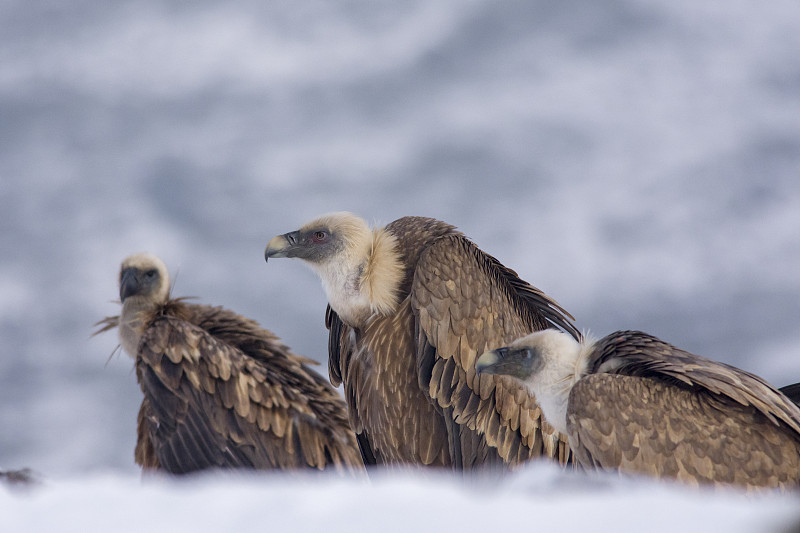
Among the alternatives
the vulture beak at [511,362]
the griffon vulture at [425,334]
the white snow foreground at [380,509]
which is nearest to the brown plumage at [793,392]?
the griffon vulture at [425,334]

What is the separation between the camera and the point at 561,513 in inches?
40.3

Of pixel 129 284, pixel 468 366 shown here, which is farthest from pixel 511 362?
pixel 129 284

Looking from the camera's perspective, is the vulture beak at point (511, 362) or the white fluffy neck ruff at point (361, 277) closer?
the vulture beak at point (511, 362)

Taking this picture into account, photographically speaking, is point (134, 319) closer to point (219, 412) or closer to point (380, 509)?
point (219, 412)

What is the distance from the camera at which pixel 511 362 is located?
10.8ft

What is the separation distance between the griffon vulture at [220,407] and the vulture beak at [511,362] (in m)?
1.37

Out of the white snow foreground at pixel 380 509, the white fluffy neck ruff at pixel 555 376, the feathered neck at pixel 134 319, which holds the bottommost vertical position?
the white snow foreground at pixel 380 509

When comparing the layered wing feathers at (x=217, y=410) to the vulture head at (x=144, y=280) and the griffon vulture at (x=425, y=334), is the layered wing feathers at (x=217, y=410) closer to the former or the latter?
the griffon vulture at (x=425, y=334)

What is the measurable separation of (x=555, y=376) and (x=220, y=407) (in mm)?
1807

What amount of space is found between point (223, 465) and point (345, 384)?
75cm

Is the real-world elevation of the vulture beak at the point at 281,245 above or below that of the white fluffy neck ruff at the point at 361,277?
above

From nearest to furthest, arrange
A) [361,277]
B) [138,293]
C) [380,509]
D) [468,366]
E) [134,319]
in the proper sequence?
1. [380,509]
2. [468,366]
3. [361,277]
4. [134,319]
5. [138,293]

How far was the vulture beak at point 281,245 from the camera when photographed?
13.5ft

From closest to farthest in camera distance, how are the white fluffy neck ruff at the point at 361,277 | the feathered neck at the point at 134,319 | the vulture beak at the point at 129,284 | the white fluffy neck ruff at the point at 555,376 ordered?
the white fluffy neck ruff at the point at 555,376 < the white fluffy neck ruff at the point at 361,277 < the feathered neck at the point at 134,319 < the vulture beak at the point at 129,284
